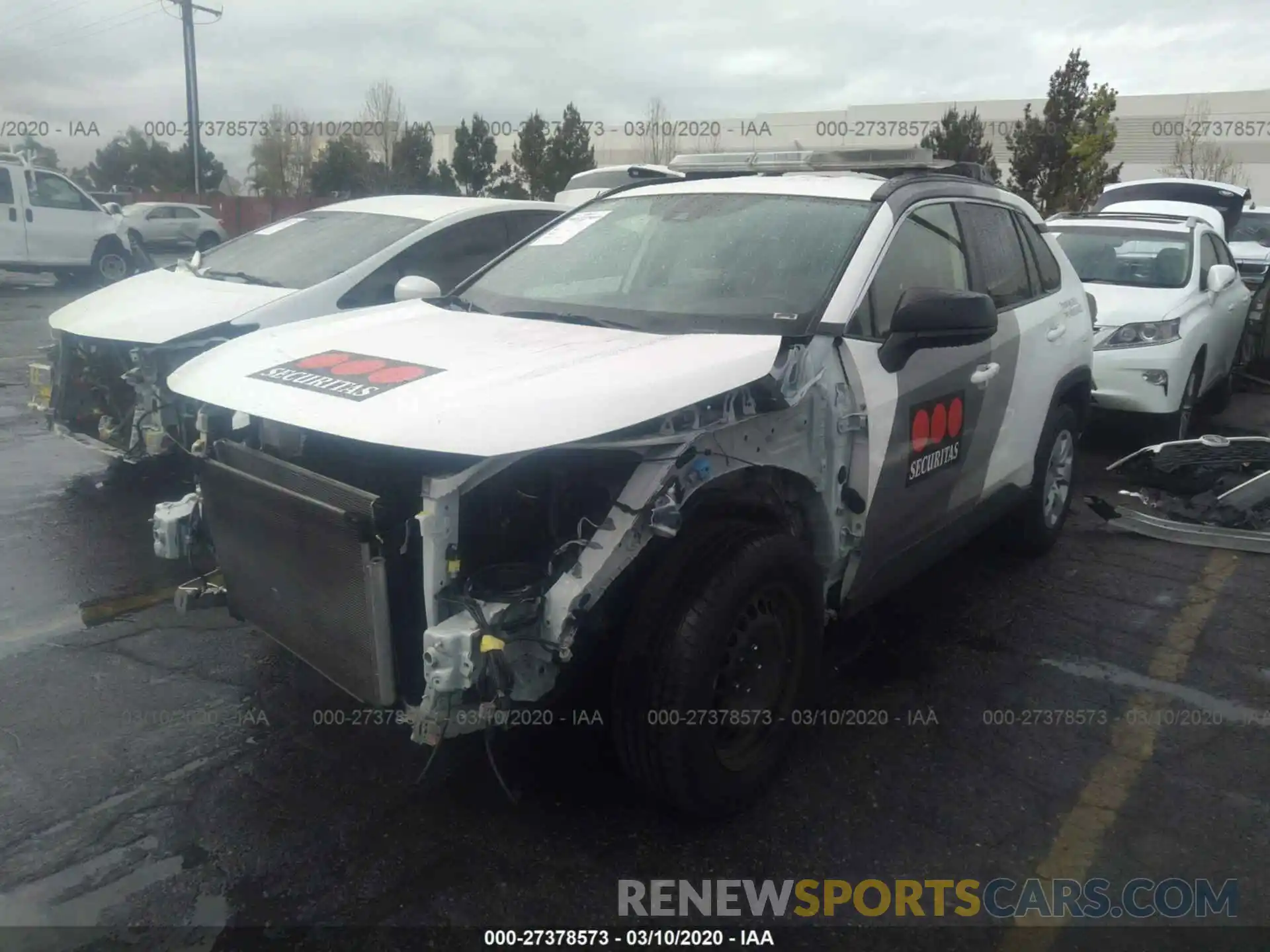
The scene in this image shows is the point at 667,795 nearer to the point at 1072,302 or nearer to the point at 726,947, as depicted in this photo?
the point at 726,947

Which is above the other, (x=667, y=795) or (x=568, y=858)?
(x=667, y=795)

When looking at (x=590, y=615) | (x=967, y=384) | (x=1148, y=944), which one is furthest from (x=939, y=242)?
(x=1148, y=944)

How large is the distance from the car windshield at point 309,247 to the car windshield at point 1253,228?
13.6 meters

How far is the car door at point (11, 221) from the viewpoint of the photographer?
15.9 metres

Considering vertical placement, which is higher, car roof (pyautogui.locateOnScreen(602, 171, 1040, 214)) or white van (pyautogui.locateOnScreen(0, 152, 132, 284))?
white van (pyautogui.locateOnScreen(0, 152, 132, 284))

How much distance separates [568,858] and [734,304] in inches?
71.8

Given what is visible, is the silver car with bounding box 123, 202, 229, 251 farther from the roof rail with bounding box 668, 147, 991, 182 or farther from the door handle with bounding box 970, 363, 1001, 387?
the door handle with bounding box 970, 363, 1001, 387

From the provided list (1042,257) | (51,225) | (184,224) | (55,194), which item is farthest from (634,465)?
(184,224)

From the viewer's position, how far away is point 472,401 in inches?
98.0

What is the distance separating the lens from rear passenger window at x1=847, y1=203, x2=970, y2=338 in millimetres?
3436

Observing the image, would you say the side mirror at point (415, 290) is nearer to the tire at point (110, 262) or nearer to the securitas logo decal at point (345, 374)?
the securitas logo decal at point (345, 374)

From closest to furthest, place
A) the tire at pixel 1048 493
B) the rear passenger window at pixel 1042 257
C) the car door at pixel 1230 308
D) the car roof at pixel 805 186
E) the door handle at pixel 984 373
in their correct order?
1. the car roof at pixel 805 186
2. the door handle at pixel 984 373
3. the rear passenger window at pixel 1042 257
4. the tire at pixel 1048 493
5. the car door at pixel 1230 308

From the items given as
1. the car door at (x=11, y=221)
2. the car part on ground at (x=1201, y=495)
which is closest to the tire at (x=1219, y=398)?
the car part on ground at (x=1201, y=495)

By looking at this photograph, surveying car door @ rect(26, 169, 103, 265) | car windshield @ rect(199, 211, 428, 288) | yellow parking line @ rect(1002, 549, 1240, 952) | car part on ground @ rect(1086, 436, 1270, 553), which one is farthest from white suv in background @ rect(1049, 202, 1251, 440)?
car door @ rect(26, 169, 103, 265)
